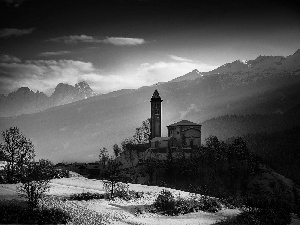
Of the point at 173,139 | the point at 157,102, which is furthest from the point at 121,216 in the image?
the point at 157,102

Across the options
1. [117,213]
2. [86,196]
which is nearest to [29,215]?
[117,213]

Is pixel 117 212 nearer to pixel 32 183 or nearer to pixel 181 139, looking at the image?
pixel 32 183

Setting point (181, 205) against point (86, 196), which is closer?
point (86, 196)

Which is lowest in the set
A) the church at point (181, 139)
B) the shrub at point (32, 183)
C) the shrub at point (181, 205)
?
the shrub at point (181, 205)

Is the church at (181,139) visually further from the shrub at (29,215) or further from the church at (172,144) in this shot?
the shrub at (29,215)

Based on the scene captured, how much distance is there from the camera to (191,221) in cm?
3412

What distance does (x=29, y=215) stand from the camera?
28.4 m

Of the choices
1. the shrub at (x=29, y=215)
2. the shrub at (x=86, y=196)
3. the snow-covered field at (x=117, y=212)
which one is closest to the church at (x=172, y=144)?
the shrub at (x=86, y=196)

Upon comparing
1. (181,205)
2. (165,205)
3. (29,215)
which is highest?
(29,215)

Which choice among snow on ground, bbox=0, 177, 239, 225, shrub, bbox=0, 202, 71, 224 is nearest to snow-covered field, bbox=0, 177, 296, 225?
snow on ground, bbox=0, 177, 239, 225

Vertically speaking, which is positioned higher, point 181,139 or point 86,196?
point 181,139

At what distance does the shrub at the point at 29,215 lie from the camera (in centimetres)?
2716

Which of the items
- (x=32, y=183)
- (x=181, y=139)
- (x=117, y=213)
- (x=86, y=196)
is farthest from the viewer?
(x=181, y=139)

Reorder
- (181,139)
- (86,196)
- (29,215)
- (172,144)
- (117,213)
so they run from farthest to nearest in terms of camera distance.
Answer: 1. (181,139)
2. (172,144)
3. (86,196)
4. (117,213)
5. (29,215)
